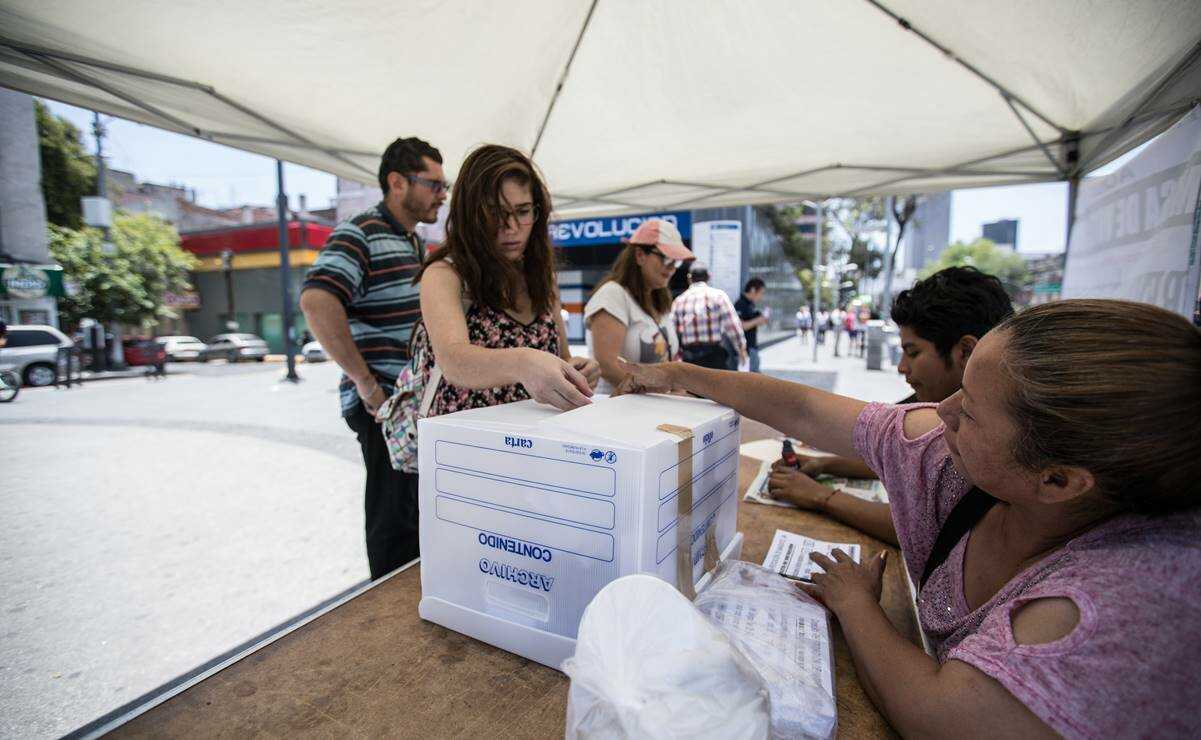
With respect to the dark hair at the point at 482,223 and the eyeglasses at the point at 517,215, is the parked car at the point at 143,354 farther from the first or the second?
the eyeglasses at the point at 517,215

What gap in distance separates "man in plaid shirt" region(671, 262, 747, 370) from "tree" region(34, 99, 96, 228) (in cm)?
487

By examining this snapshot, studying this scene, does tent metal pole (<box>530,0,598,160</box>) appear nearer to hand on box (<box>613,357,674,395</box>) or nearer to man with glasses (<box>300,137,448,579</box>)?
man with glasses (<box>300,137,448,579</box>)

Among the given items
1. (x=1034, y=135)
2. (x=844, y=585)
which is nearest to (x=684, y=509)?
(x=844, y=585)

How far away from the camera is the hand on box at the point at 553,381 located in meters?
1.06

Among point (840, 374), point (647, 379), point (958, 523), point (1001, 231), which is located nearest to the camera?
point (958, 523)

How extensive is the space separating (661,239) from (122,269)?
1387 centimetres

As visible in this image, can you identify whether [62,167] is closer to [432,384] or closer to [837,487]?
[432,384]

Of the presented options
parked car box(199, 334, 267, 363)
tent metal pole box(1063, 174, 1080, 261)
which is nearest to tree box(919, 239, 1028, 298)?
parked car box(199, 334, 267, 363)

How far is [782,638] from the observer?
2.72 feet

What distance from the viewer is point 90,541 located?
3467 mm

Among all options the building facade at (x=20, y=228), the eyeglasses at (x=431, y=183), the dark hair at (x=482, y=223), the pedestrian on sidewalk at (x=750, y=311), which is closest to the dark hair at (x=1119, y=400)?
the dark hair at (x=482, y=223)

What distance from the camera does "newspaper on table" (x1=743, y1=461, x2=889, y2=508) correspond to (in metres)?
1.73

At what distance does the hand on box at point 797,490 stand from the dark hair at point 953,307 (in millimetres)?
515

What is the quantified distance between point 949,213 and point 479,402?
75.5 meters
